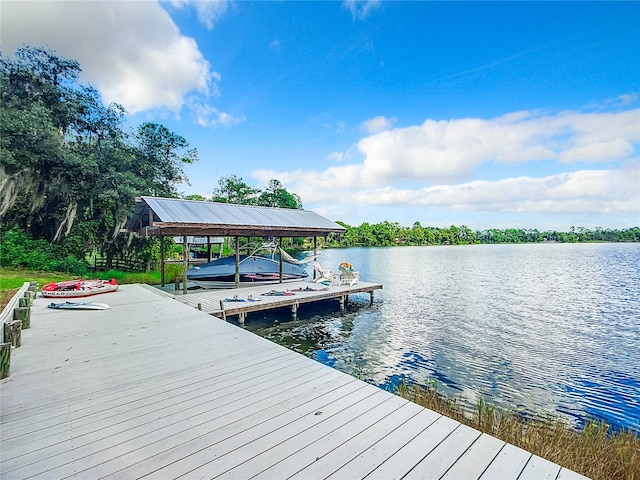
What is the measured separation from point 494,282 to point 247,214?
16.4m

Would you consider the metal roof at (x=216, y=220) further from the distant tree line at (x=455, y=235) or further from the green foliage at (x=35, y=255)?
the distant tree line at (x=455, y=235)

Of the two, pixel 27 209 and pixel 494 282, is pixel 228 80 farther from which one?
pixel 494 282

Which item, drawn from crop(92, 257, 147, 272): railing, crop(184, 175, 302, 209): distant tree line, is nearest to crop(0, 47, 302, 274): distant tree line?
crop(92, 257, 147, 272): railing

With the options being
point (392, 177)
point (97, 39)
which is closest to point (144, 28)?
point (97, 39)

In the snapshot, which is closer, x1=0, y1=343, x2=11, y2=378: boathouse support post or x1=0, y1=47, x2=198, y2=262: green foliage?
x1=0, y1=343, x2=11, y2=378: boathouse support post

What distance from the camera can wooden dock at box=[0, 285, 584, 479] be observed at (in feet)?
6.64

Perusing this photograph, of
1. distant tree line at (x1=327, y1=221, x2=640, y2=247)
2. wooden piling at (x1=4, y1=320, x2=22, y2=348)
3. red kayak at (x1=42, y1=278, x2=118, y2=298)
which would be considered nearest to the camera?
wooden piling at (x1=4, y1=320, x2=22, y2=348)

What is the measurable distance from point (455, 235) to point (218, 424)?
324ft

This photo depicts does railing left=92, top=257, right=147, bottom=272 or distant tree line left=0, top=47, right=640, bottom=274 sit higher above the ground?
distant tree line left=0, top=47, right=640, bottom=274

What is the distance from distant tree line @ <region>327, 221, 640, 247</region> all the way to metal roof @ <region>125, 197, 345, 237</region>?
5351 centimetres

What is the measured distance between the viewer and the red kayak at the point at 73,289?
27.0ft

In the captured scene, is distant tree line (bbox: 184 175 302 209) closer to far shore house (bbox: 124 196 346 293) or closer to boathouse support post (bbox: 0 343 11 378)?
far shore house (bbox: 124 196 346 293)

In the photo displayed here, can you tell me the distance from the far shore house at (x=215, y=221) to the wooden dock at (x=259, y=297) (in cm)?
104

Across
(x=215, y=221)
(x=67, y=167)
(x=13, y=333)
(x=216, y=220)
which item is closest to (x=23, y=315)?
(x=13, y=333)
